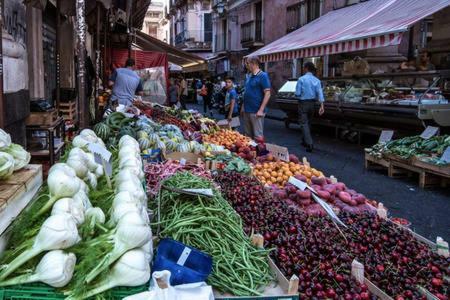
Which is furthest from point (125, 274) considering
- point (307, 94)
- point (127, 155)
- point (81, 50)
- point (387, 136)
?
point (307, 94)

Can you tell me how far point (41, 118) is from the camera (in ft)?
17.2

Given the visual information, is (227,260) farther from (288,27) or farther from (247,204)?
(288,27)

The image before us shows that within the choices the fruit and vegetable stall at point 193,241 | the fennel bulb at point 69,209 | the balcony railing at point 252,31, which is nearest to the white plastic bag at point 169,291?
the fruit and vegetable stall at point 193,241

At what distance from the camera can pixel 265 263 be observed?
303cm

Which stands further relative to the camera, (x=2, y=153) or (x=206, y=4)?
(x=206, y=4)

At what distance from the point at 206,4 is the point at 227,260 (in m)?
53.6

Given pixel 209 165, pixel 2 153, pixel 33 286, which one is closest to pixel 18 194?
pixel 2 153

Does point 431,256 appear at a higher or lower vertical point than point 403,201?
higher

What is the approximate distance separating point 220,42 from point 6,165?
4283cm

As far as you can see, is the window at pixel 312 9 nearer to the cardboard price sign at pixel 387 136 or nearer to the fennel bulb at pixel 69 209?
the cardboard price sign at pixel 387 136

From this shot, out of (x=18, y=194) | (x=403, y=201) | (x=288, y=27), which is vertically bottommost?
(x=403, y=201)

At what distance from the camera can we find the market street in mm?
6066

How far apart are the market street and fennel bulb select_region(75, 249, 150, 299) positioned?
3.61 m

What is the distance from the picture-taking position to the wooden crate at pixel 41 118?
203 inches
